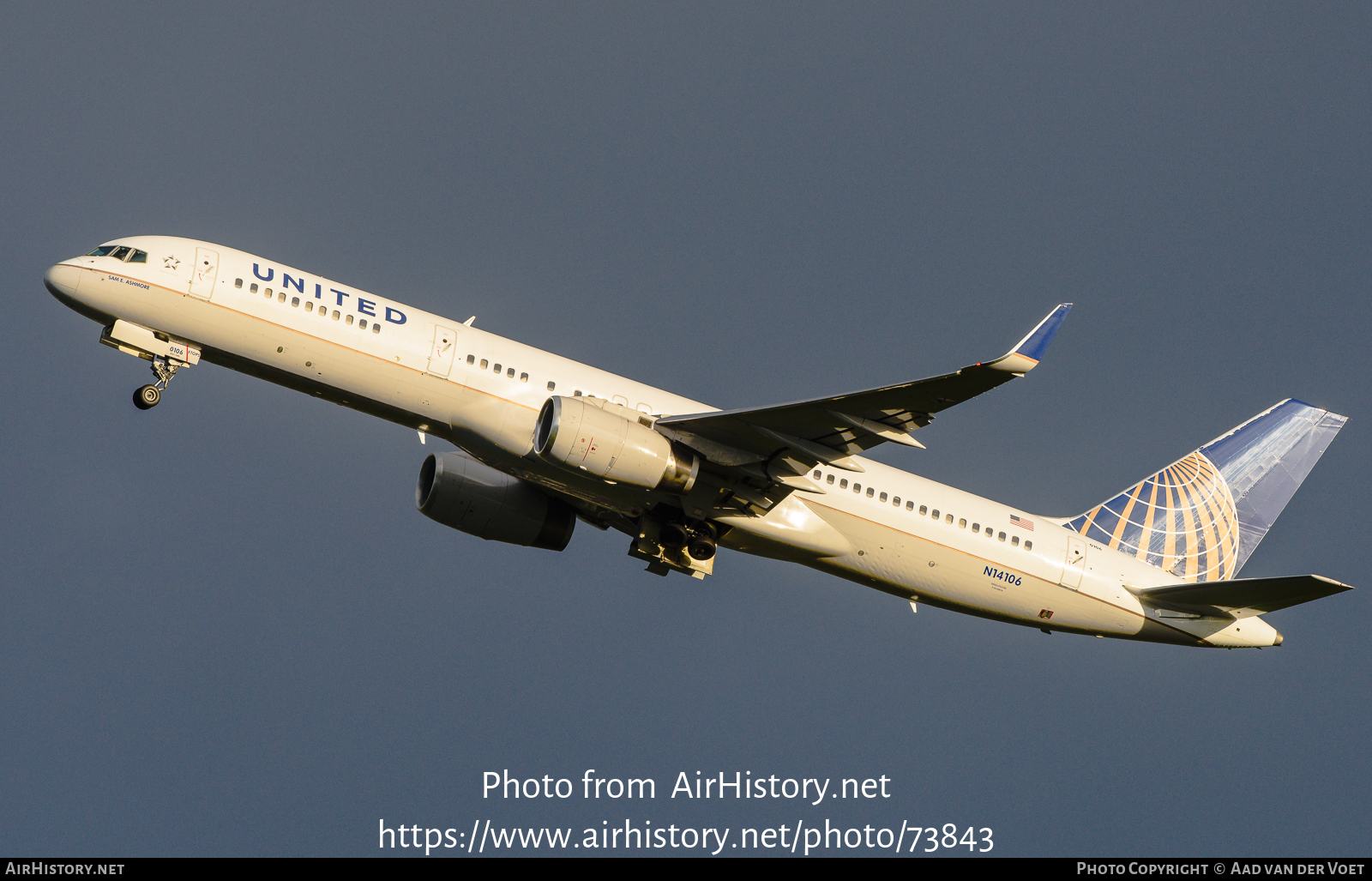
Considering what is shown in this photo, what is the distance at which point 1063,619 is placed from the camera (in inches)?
1340

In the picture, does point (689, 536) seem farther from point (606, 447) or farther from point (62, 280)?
point (62, 280)

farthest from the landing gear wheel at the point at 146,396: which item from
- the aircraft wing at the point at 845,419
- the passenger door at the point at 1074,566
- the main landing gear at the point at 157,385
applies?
the passenger door at the point at 1074,566

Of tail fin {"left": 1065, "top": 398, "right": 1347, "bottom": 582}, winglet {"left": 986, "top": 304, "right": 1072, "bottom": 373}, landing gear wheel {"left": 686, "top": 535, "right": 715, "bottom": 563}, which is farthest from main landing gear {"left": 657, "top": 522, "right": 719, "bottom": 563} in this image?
tail fin {"left": 1065, "top": 398, "right": 1347, "bottom": 582}

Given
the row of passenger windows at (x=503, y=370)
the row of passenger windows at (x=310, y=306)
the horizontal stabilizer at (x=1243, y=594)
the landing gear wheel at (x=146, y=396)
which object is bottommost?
the horizontal stabilizer at (x=1243, y=594)

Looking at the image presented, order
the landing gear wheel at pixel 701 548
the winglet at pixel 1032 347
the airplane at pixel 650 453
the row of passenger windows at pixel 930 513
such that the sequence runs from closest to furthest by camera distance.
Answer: the winglet at pixel 1032 347, the airplane at pixel 650 453, the landing gear wheel at pixel 701 548, the row of passenger windows at pixel 930 513

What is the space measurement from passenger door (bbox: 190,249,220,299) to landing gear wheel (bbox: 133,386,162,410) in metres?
2.56

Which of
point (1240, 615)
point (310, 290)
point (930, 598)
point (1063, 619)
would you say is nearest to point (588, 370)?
point (310, 290)

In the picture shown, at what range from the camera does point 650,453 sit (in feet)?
93.8

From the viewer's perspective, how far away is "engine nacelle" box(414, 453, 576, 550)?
34.4m

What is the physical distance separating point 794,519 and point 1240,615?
12.9 meters

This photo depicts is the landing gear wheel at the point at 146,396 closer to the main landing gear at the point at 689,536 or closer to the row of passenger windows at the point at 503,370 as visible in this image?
the row of passenger windows at the point at 503,370

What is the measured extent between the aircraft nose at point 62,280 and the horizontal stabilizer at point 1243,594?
90.4 ft

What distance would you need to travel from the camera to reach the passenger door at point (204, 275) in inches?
1139

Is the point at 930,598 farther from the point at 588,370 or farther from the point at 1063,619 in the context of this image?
the point at 588,370
